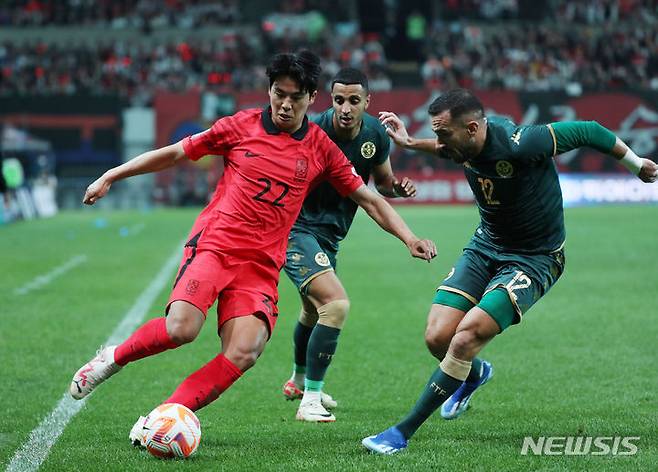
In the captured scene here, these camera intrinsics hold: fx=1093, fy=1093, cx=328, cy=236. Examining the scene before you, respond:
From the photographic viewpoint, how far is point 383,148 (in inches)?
295

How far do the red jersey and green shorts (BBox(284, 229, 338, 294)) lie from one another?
0.80 metres

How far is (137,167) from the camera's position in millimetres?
6035

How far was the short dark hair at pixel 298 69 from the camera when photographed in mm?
5891

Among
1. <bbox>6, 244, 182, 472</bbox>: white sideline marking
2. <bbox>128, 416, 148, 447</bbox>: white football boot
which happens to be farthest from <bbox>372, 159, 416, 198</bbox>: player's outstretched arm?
<bbox>6, 244, 182, 472</bbox>: white sideline marking

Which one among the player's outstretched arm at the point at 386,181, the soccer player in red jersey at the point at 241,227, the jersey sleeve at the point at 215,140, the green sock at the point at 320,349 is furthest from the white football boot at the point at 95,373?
the player's outstretched arm at the point at 386,181

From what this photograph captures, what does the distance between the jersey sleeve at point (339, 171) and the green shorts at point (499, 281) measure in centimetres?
80

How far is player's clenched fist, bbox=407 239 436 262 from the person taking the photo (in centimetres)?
603

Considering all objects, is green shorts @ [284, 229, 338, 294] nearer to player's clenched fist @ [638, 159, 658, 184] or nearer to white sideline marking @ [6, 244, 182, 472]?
white sideline marking @ [6, 244, 182, 472]

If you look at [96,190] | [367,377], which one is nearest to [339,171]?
[96,190]

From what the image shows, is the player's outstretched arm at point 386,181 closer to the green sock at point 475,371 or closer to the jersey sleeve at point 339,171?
the jersey sleeve at point 339,171

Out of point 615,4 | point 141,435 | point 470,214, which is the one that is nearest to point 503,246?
point 141,435

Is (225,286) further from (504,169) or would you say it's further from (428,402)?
Result: (504,169)

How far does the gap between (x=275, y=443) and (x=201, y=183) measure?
30.9 meters

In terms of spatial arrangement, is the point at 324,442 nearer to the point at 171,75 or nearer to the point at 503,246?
the point at 503,246
